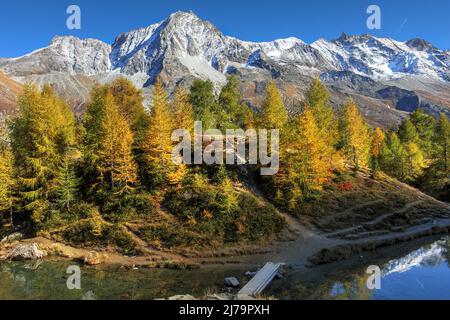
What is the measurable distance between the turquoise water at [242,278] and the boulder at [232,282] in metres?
0.68

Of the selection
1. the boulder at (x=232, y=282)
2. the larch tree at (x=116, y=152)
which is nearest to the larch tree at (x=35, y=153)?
the larch tree at (x=116, y=152)

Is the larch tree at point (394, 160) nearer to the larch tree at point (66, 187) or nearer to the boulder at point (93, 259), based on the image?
the boulder at point (93, 259)

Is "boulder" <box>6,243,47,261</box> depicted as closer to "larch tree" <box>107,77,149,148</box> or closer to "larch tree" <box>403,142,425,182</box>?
"larch tree" <box>107,77,149,148</box>

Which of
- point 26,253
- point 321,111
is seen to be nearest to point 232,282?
point 26,253

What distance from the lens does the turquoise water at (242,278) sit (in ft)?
89.8

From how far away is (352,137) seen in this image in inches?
2258

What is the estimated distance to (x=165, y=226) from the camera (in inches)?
1652

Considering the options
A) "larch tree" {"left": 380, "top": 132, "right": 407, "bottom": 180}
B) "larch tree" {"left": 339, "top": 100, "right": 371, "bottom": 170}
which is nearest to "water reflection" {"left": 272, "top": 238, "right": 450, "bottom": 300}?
"larch tree" {"left": 339, "top": 100, "right": 371, "bottom": 170}

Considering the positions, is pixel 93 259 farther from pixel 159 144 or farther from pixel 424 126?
pixel 424 126

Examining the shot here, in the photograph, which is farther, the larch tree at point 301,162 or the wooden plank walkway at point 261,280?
the larch tree at point 301,162

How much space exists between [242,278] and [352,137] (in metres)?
34.9
